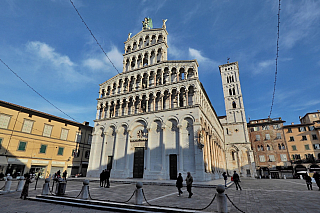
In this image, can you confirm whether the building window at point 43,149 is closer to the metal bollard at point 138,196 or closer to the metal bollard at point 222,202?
the metal bollard at point 138,196

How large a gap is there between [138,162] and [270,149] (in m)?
34.8

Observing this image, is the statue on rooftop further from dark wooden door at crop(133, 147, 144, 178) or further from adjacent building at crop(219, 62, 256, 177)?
adjacent building at crop(219, 62, 256, 177)

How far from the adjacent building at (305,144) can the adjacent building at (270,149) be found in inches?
45.4

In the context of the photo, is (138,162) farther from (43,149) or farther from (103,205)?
(43,149)

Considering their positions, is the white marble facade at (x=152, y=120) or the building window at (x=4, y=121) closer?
the white marble facade at (x=152, y=120)

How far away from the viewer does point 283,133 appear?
135 ft

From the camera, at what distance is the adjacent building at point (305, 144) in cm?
3681

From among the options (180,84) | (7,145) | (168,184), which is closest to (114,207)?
(168,184)

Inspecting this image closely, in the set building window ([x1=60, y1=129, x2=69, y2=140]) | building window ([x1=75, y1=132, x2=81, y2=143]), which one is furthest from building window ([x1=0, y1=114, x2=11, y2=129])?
building window ([x1=75, y1=132, x2=81, y2=143])

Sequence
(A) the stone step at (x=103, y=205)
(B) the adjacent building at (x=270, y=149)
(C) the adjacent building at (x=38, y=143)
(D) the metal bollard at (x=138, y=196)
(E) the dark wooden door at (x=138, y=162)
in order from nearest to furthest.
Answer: (A) the stone step at (x=103, y=205) → (D) the metal bollard at (x=138, y=196) → (E) the dark wooden door at (x=138, y=162) → (C) the adjacent building at (x=38, y=143) → (B) the adjacent building at (x=270, y=149)

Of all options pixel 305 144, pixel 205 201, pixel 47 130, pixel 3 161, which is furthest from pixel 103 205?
pixel 305 144

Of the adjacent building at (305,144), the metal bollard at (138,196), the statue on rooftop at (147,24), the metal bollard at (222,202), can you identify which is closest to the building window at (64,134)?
the statue on rooftop at (147,24)

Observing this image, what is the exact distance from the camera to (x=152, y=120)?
76.7 ft

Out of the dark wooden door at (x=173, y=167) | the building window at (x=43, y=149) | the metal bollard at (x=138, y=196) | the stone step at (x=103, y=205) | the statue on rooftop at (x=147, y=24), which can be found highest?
the statue on rooftop at (x=147, y=24)
